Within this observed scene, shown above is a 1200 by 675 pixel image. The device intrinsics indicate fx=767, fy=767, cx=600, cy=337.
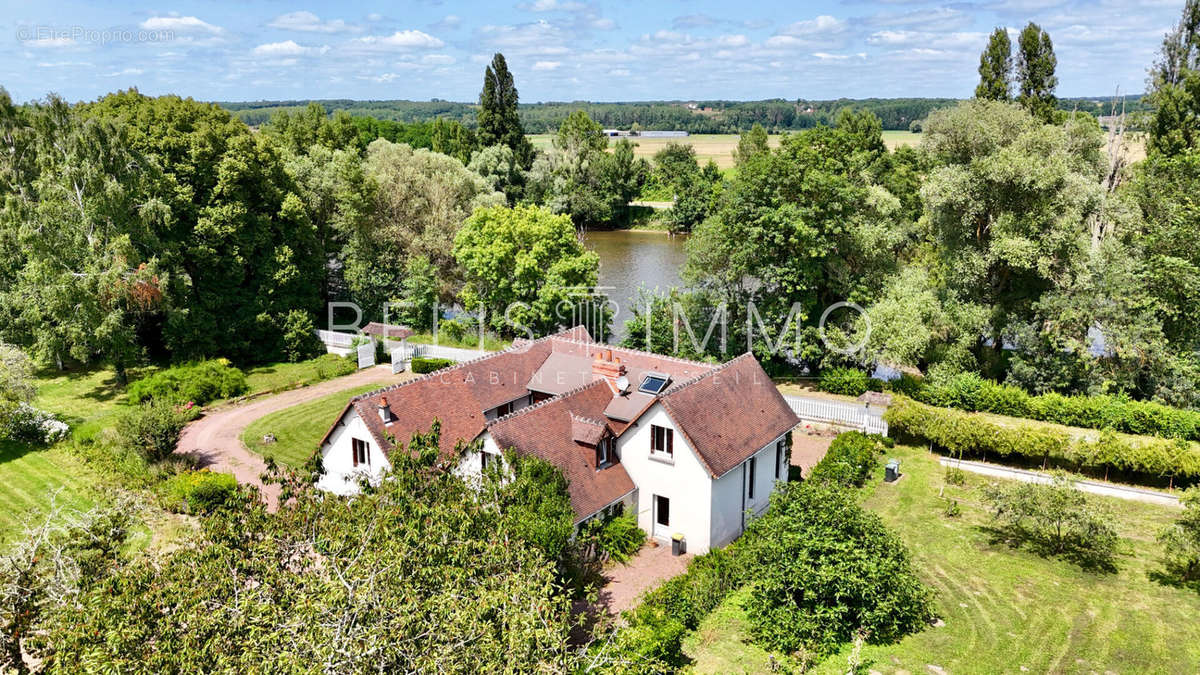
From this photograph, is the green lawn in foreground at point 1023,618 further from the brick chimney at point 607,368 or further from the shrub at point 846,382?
the shrub at point 846,382

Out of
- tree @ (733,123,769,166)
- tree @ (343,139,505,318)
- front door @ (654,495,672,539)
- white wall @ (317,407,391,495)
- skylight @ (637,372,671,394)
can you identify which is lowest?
front door @ (654,495,672,539)

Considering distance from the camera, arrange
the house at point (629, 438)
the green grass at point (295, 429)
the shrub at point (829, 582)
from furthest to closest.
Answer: the green grass at point (295, 429) < the house at point (629, 438) < the shrub at point (829, 582)

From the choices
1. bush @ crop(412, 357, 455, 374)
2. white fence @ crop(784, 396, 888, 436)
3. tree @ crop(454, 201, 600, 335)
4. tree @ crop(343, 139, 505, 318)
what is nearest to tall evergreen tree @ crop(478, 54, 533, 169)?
tree @ crop(343, 139, 505, 318)

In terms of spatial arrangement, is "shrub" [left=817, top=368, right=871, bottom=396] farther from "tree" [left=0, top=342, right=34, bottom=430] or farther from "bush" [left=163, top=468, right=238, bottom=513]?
"tree" [left=0, top=342, right=34, bottom=430]

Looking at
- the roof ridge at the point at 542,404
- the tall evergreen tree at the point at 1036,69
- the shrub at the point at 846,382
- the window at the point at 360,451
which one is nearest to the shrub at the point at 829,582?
the roof ridge at the point at 542,404

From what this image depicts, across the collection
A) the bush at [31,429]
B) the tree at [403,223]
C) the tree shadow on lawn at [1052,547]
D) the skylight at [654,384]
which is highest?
the tree at [403,223]

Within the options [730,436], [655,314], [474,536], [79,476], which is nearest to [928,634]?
[730,436]
